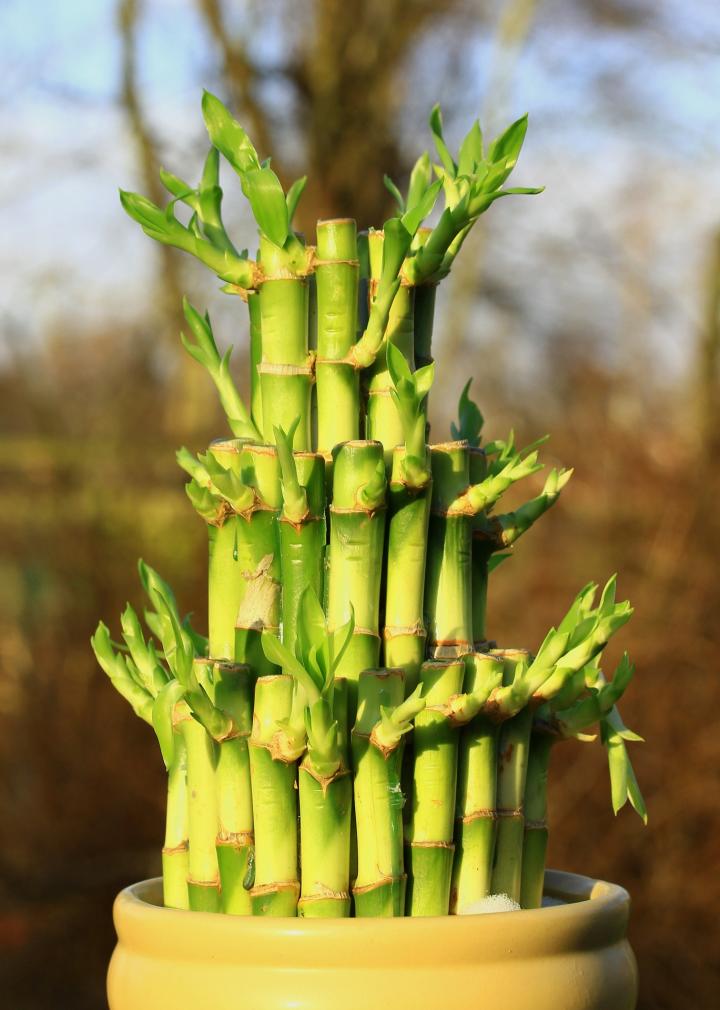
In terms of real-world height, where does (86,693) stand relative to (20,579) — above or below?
below

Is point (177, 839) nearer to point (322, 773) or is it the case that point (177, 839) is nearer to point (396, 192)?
point (322, 773)

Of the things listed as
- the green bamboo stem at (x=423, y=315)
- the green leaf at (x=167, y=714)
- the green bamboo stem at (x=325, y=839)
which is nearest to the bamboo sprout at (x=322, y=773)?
the green bamboo stem at (x=325, y=839)

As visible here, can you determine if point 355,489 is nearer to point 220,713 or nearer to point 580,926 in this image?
point 220,713

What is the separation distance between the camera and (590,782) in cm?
271

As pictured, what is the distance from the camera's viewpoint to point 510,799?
0.84 metres

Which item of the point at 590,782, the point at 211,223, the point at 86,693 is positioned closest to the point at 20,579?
the point at 86,693

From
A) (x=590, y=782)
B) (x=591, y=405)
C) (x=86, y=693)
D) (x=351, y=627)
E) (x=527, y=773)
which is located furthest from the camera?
(x=591, y=405)

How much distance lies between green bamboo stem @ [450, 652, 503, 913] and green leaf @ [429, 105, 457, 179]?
1.25 ft

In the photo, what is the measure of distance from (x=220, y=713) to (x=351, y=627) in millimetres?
115

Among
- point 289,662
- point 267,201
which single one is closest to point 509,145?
point 267,201

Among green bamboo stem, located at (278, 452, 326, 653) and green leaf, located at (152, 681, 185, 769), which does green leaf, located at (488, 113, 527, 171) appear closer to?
green bamboo stem, located at (278, 452, 326, 653)

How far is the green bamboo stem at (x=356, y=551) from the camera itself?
2.63ft

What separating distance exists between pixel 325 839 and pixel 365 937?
8 cm

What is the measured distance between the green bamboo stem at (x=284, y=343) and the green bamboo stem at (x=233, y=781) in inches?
7.3
